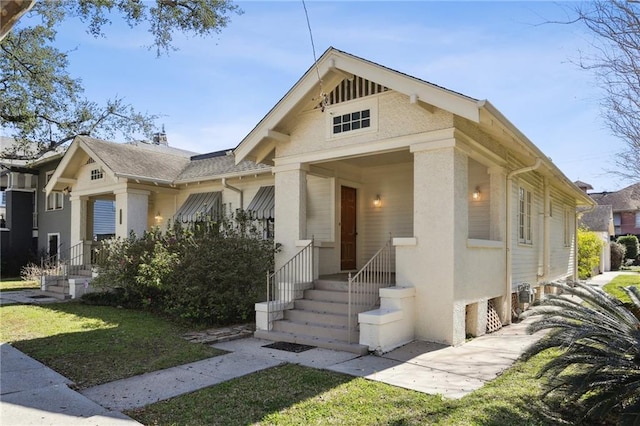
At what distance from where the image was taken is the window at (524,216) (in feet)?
37.5

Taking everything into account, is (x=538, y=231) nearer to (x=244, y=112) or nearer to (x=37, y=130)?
(x=244, y=112)

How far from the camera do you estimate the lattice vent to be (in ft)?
31.2

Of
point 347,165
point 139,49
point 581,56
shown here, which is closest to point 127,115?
point 139,49

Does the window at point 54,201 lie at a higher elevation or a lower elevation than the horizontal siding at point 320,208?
higher

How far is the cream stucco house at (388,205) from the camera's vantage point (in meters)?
7.86

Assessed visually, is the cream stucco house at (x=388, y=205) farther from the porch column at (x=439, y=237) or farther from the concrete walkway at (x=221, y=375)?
the concrete walkway at (x=221, y=375)

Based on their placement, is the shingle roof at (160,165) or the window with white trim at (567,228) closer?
the shingle roof at (160,165)

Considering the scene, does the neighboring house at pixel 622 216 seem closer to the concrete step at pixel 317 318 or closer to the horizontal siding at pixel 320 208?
the horizontal siding at pixel 320 208

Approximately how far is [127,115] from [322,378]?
19.4 metres

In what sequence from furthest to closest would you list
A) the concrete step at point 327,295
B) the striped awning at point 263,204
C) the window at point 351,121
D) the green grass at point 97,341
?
the striped awning at point 263,204, the window at point 351,121, the concrete step at point 327,295, the green grass at point 97,341

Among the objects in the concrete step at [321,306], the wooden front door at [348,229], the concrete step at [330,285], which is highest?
the wooden front door at [348,229]

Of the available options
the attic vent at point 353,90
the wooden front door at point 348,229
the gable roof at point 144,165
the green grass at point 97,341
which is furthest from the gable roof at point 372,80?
the green grass at point 97,341

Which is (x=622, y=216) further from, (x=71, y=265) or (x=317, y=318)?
(x=71, y=265)

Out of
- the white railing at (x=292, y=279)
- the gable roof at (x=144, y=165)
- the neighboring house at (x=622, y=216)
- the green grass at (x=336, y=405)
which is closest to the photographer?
the green grass at (x=336, y=405)
